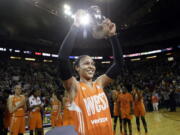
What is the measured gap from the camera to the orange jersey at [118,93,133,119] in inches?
302

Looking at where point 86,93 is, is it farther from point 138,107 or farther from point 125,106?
point 138,107

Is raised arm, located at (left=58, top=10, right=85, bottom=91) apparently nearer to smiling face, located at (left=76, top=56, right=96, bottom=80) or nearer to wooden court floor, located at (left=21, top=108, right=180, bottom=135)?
smiling face, located at (left=76, top=56, right=96, bottom=80)

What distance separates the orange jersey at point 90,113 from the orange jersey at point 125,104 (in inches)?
234

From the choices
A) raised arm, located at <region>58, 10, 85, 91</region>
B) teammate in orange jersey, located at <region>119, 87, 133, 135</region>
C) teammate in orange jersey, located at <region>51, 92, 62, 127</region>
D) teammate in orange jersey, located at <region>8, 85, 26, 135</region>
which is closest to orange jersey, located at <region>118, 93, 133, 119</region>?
teammate in orange jersey, located at <region>119, 87, 133, 135</region>

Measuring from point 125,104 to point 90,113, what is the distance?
6.16 m

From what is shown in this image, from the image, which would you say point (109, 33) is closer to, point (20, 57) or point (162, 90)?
point (162, 90)

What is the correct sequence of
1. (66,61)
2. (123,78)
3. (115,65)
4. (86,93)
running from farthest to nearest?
(123,78)
(115,65)
(86,93)
(66,61)

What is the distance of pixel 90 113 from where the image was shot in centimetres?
191

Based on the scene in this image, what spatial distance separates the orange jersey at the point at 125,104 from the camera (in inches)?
302

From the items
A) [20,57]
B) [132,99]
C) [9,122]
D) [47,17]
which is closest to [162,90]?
[132,99]

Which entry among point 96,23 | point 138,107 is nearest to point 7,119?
point 138,107

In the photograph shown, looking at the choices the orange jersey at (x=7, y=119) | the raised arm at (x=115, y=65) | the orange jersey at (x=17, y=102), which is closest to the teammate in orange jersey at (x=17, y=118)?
the orange jersey at (x=17, y=102)

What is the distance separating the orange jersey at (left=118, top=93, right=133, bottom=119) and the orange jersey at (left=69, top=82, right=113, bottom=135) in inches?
234

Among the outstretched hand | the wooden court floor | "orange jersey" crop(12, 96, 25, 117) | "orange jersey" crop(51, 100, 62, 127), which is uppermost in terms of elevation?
the outstretched hand
